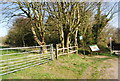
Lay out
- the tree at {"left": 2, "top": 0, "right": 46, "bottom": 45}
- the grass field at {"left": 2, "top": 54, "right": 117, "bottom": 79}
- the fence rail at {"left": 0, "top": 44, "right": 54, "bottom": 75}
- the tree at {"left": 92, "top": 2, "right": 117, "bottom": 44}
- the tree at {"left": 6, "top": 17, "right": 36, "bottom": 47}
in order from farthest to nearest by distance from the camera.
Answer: the tree at {"left": 6, "top": 17, "right": 36, "bottom": 47}
the tree at {"left": 92, "top": 2, "right": 117, "bottom": 44}
the tree at {"left": 2, "top": 0, "right": 46, "bottom": 45}
the fence rail at {"left": 0, "top": 44, "right": 54, "bottom": 75}
the grass field at {"left": 2, "top": 54, "right": 117, "bottom": 79}

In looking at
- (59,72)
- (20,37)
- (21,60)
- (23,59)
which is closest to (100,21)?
(59,72)

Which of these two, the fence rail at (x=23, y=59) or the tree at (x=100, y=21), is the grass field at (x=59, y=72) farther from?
the tree at (x=100, y=21)

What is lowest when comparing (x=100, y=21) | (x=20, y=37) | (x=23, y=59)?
(x=23, y=59)

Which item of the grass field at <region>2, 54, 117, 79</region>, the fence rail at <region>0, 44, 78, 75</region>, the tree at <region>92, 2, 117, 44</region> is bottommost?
the grass field at <region>2, 54, 117, 79</region>

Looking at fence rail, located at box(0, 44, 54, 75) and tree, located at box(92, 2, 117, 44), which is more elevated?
tree, located at box(92, 2, 117, 44)

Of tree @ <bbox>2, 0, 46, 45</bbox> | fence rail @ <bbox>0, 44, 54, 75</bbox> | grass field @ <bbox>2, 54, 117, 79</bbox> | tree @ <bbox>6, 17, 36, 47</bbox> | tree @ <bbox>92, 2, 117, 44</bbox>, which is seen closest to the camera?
grass field @ <bbox>2, 54, 117, 79</bbox>

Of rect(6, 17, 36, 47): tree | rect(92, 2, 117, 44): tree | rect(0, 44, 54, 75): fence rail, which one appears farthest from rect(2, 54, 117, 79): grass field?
rect(6, 17, 36, 47): tree

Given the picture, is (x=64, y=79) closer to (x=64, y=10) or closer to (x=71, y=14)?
(x=64, y=10)

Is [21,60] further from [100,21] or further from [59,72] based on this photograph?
[100,21]

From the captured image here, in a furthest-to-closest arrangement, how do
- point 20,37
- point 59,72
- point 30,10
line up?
1. point 20,37
2. point 30,10
3. point 59,72

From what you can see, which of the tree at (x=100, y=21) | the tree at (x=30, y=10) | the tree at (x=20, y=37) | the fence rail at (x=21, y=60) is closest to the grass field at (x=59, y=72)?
the fence rail at (x=21, y=60)

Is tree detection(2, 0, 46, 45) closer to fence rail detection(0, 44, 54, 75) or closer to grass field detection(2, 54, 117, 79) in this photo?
fence rail detection(0, 44, 54, 75)

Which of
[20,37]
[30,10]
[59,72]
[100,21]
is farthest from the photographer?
[20,37]

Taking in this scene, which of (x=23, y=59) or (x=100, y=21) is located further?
(x=100, y=21)
